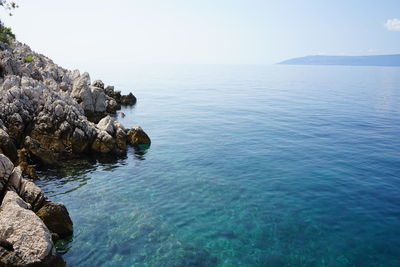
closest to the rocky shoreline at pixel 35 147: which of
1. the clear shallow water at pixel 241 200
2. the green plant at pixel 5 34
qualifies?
the clear shallow water at pixel 241 200

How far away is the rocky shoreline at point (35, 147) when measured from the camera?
15078 millimetres

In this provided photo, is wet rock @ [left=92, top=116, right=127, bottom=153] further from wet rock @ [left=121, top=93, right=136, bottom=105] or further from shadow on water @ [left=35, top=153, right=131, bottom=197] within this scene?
wet rock @ [left=121, top=93, right=136, bottom=105]

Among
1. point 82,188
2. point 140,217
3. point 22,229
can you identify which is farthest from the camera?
point 82,188

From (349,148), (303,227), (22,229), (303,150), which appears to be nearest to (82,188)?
A: (22,229)

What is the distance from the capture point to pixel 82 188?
27.3 metres

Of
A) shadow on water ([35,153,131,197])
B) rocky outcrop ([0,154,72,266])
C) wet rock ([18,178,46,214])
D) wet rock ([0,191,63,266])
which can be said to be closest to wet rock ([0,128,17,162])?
shadow on water ([35,153,131,197])

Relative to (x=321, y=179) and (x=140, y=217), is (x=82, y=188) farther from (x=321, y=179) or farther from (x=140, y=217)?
(x=321, y=179)

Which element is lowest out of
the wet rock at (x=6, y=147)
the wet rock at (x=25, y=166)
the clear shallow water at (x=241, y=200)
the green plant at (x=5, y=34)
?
the clear shallow water at (x=241, y=200)

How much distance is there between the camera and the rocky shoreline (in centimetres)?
1508

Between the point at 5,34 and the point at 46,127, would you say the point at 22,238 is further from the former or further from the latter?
the point at 5,34

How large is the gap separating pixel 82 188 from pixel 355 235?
22.1 m

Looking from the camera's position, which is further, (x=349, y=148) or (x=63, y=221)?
(x=349, y=148)

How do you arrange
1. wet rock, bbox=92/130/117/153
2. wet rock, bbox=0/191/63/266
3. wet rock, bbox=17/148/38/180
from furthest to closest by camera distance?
wet rock, bbox=92/130/117/153 → wet rock, bbox=17/148/38/180 → wet rock, bbox=0/191/63/266

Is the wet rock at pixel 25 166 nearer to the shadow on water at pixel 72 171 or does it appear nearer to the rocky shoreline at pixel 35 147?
the rocky shoreline at pixel 35 147
